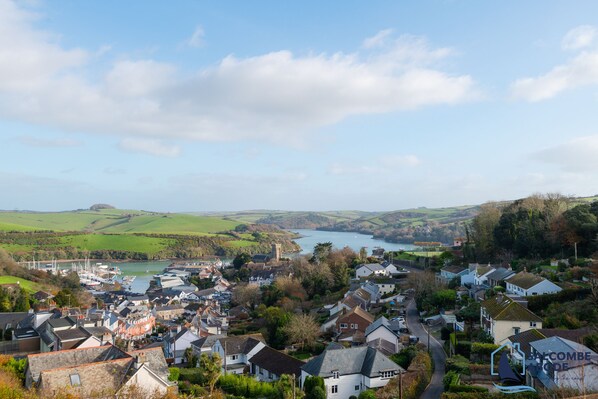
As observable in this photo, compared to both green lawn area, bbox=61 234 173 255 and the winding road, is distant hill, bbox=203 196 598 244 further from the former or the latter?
green lawn area, bbox=61 234 173 255

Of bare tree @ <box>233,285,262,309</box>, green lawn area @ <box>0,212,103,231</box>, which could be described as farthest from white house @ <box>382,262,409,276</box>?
green lawn area @ <box>0,212,103,231</box>

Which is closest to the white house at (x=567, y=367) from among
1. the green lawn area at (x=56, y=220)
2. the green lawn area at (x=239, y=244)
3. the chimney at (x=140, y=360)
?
the chimney at (x=140, y=360)

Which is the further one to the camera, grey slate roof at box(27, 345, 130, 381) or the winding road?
the winding road

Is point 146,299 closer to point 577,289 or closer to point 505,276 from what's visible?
point 505,276

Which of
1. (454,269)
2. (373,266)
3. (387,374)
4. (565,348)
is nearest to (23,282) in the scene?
(373,266)

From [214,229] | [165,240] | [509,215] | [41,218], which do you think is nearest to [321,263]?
[509,215]

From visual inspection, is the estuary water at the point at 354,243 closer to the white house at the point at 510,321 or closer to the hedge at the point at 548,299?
the hedge at the point at 548,299

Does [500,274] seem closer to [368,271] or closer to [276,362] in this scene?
[368,271]
